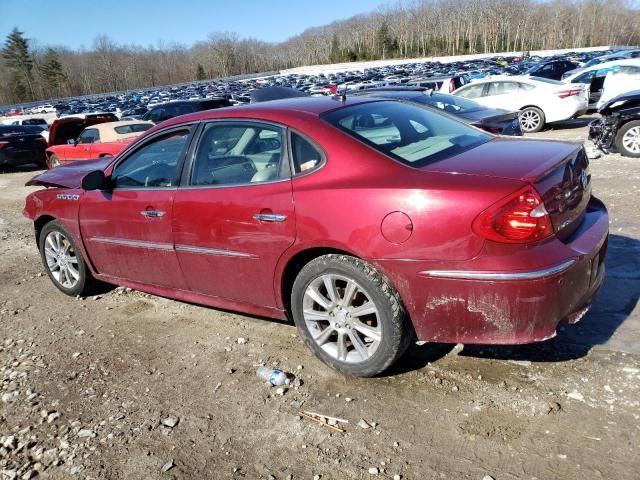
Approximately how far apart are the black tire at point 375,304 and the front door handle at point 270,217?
0.32 m

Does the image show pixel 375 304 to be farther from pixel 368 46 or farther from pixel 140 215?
pixel 368 46

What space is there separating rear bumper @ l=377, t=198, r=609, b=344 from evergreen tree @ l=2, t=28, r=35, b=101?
125 metres

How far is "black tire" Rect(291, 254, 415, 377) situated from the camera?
295 centimetres

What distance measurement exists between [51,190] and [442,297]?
3.95 m

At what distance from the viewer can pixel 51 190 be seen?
5055mm

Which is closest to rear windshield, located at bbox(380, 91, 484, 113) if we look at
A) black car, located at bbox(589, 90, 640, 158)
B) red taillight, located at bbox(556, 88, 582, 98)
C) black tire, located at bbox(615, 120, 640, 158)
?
black car, located at bbox(589, 90, 640, 158)

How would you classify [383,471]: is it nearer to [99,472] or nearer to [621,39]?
[99,472]

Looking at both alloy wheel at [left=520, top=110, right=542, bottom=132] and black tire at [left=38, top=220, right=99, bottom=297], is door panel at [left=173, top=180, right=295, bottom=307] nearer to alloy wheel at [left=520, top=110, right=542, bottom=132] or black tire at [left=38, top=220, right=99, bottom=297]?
black tire at [left=38, top=220, right=99, bottom=297]

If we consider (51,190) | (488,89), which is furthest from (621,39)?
(51,190)

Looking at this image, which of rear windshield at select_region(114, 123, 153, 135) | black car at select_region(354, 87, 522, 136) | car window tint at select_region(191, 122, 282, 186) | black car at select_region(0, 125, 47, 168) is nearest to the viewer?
car window tint at select_region(191, 122, 282, 186)

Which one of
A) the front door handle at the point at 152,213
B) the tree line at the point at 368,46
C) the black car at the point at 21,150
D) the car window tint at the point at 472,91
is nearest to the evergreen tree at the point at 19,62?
the tree line at the point at 368,46

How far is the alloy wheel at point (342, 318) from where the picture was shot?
10.2 feet

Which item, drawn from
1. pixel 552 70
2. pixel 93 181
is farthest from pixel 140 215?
pixel 552 70

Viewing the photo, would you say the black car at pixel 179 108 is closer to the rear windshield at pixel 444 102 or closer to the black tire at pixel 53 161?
the black tire at pixel 53 161
